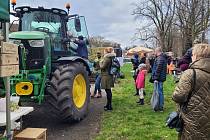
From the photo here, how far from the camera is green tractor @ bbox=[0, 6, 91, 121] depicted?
8.77 meters

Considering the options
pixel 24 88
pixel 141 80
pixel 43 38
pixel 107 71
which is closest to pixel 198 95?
pixel 24 88

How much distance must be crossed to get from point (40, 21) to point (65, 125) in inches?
120

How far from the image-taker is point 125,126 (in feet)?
29.3

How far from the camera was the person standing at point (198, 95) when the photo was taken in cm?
498

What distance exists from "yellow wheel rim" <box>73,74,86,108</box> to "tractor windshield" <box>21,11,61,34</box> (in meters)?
1.60

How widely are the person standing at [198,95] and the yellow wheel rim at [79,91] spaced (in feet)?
15.6

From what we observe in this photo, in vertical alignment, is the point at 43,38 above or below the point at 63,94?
above

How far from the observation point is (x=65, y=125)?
9.10 metres

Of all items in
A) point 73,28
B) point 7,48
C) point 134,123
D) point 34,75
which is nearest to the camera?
point 7,48

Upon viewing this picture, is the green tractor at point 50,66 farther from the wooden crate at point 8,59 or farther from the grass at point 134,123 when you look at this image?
the wooden crate at point 8,59

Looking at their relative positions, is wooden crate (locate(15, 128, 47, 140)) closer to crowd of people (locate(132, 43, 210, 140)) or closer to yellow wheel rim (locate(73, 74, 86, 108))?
crowd of people (locate(132, 43, 210, 140))

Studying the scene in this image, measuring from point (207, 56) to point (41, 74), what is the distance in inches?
197

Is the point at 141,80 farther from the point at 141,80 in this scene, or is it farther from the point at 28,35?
the point at 28,35

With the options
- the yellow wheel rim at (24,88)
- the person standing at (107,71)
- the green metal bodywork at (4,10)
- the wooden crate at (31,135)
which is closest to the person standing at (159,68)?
the person standing at (107,71)
